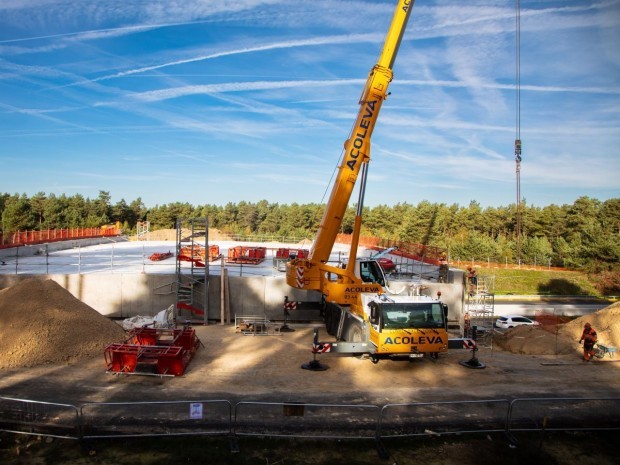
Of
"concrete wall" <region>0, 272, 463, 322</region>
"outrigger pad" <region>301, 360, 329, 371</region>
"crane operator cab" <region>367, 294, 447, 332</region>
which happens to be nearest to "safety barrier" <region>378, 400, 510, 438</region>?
"crane operator cab" <region>367, 294, 447, 332</region>

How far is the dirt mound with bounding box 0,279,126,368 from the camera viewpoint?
13422mm

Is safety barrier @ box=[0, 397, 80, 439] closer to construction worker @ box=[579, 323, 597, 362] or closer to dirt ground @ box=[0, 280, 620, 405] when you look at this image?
dirt ground @ box=[0, 280, 620, 405]

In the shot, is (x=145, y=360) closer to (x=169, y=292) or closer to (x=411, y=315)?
(x=411, y=315)

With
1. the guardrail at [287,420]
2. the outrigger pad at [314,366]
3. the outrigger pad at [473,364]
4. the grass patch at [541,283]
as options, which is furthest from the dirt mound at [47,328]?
the grass patch at [541,283]

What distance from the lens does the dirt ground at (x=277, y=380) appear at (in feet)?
28.1

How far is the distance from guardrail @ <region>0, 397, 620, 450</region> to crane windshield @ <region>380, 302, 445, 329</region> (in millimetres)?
2812

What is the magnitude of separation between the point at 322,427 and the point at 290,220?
8800 centimetres

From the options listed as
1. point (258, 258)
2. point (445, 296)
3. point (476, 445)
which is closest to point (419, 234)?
point (258, 258)

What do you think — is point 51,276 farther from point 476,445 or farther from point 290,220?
point 290,220

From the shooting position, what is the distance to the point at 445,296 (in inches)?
879

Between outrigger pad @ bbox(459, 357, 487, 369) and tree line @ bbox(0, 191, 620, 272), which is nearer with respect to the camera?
outrigger pad @ bbox(459, 357, 487, 369)

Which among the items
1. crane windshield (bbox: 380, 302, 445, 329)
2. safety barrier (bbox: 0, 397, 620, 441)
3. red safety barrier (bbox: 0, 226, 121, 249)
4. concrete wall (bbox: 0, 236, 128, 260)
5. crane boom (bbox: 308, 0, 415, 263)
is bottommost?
safety barrier (bbox: 0, 397, 620, 441)

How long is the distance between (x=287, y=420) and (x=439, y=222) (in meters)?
74.5

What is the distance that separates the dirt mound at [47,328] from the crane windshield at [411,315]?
9.36 m
